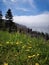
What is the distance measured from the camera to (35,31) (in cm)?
1263

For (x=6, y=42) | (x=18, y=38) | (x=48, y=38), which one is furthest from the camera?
(x=48, y=38)

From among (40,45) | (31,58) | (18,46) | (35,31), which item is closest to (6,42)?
(18,46)

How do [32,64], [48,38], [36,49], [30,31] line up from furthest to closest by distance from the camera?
[30,31], [48,38], [36,49], [32,64]

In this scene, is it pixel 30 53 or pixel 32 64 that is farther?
pixel 30 53

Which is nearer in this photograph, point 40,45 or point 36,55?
point 36,55

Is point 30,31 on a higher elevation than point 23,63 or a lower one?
higher

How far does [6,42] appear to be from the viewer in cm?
960

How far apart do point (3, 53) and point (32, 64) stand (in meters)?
1.34

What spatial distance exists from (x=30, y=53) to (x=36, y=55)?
1.12 feet

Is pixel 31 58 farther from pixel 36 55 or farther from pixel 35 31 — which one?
pixel 35 31

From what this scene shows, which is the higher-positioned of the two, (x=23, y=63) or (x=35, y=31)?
(x=35, y=31)

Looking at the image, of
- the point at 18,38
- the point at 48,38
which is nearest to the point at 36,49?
the point at 18,38

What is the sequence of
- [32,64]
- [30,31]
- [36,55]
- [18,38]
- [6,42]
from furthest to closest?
[30,31] < [18,38] < [6,42] < [36,55] < [32,64]

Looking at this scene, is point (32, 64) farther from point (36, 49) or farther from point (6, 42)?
point (6, 42)
